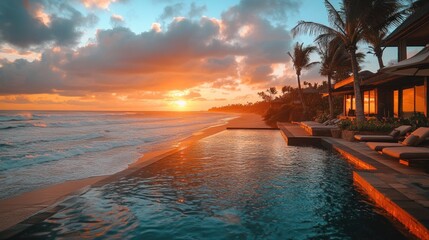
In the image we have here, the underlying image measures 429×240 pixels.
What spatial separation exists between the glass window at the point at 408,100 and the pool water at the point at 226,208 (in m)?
10.1

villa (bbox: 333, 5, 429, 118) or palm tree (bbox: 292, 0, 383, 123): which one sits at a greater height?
palm tree (bbox: 292, 0, 383, 123)

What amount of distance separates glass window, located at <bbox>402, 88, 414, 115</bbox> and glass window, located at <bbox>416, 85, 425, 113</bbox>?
2.34 ft

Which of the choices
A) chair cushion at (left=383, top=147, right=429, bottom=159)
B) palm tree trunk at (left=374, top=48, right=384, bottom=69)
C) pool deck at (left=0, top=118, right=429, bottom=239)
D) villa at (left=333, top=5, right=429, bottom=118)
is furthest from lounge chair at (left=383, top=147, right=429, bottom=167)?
palm tree trunk at (left=374, top=48, right=384, bottom=69)

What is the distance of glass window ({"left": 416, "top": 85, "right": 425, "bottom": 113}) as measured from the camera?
48.0 ft

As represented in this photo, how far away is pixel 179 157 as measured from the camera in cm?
1124

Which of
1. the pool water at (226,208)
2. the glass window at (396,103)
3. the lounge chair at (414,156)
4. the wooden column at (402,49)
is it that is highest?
the wooden column at (402,49)

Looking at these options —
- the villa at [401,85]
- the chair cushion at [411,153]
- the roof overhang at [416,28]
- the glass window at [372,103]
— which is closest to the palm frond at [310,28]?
the villa at [401,85]

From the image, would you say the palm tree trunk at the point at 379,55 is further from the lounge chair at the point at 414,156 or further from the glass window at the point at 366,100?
the lounge chair at the point at 414,156

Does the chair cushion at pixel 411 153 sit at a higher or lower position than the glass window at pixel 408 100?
lower

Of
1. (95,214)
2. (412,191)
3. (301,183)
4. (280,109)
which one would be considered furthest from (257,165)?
(280,109)

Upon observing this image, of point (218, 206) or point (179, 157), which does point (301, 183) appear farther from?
point (179, 157)

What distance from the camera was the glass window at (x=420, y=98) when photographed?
576 inches

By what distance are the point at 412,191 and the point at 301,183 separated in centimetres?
230

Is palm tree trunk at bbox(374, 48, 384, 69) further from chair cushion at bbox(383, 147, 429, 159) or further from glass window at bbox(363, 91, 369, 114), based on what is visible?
chair cushion at bbox(383, 147, 429, 159)
